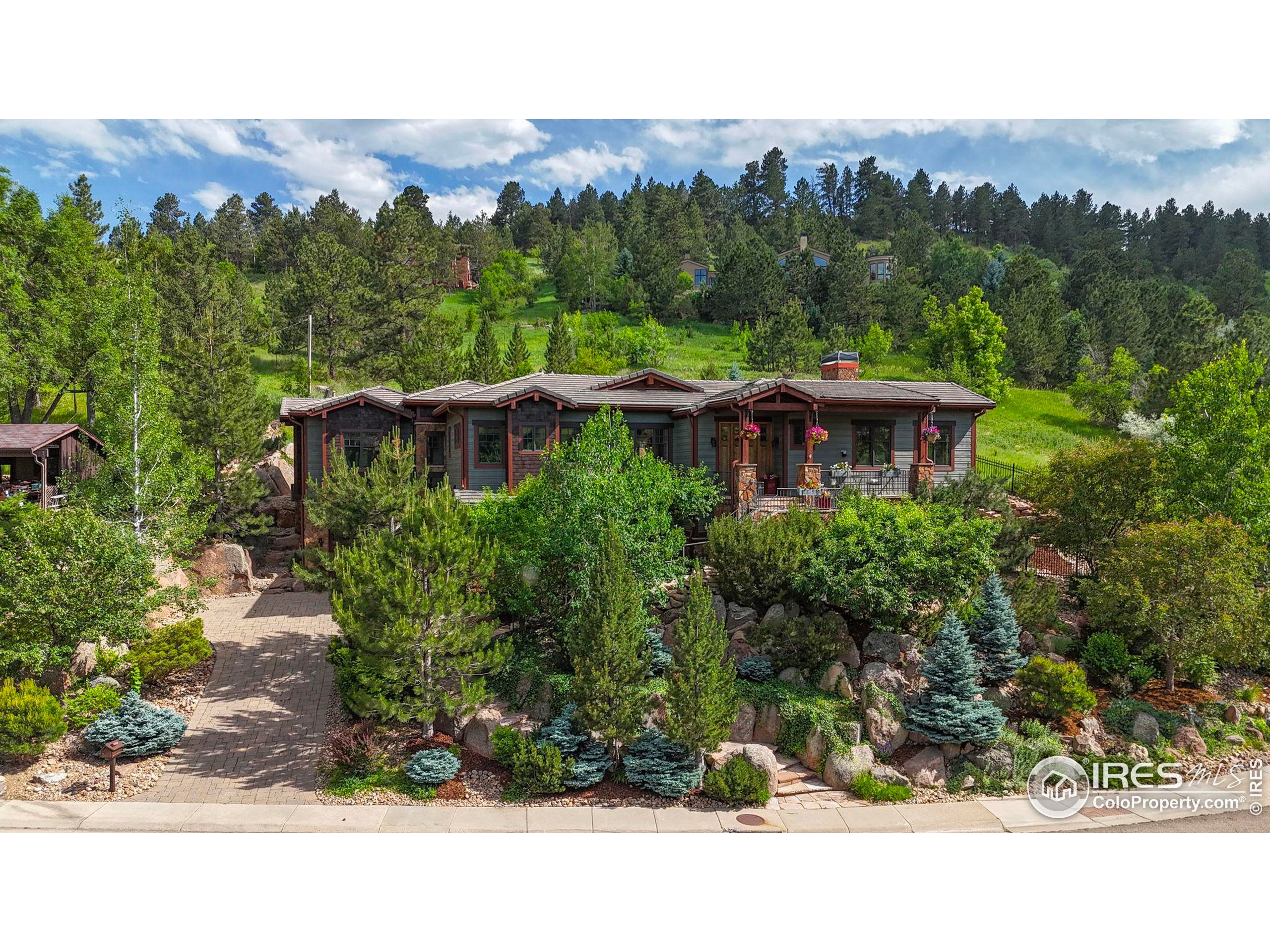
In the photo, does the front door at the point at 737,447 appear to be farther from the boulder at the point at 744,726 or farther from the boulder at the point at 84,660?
the boulder at the point at 84,660

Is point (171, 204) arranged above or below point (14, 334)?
above

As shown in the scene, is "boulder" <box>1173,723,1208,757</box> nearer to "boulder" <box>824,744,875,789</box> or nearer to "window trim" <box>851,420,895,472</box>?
"boulder" <box>824,744,875,789</box>

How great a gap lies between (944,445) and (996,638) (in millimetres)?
11043

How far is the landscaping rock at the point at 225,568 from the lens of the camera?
2292 cm

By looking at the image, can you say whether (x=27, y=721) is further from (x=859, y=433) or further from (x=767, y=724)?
(x=859, y=433)

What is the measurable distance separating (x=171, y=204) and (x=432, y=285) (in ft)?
92.9

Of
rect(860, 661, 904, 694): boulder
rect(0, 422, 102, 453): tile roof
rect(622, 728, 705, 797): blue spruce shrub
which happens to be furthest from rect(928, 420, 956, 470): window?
Answer: rect(0, 422, 102, 453): tile roof

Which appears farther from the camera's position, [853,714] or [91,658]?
[91,658]

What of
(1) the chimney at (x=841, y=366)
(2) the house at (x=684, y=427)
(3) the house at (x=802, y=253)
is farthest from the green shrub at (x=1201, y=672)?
(3) the house at (x=802, y=253)

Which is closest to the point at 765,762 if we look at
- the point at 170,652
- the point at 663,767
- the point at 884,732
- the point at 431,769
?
the point at 663,767

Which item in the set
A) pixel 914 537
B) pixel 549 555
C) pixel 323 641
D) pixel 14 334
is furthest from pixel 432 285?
pixel 914 537

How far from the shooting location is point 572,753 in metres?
13.4

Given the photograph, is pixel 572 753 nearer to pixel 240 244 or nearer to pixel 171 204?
pixel 171 204

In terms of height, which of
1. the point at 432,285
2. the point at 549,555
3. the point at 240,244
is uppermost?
the point at 240,244
